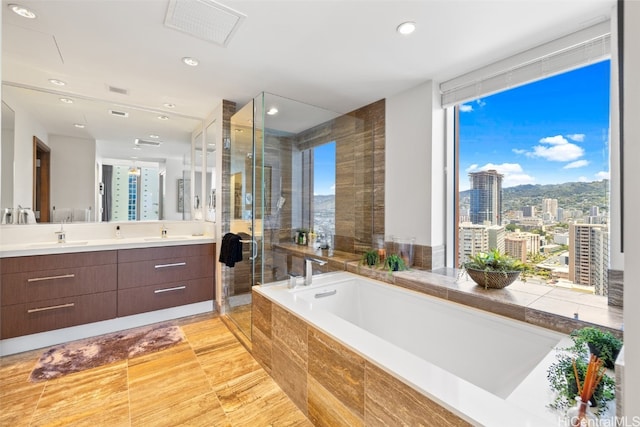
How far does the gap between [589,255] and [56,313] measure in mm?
4336

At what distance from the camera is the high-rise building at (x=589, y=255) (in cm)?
190

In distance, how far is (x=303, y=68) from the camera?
2.41 m

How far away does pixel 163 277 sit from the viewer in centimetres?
312

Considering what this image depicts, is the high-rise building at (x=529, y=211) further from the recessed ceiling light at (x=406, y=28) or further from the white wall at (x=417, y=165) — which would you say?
the recessed ceiling light at (x=406, y=28)

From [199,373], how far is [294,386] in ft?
2.83

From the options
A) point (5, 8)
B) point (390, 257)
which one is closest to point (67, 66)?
point (5, 8)

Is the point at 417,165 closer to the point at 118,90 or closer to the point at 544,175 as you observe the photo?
the point at 544,175

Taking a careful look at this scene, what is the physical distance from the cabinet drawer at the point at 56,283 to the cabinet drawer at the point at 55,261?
35mm

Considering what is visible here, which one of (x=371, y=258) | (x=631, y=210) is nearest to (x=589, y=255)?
(x=371, y=258)

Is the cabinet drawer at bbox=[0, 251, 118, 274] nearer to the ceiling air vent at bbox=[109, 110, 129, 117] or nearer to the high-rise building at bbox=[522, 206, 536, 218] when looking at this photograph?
the ceiling air vent at bbox=[109, 110, 129, 117]

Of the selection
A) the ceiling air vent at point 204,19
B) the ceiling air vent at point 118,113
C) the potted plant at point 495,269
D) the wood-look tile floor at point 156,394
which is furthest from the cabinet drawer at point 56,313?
the potted plant at point 495,269

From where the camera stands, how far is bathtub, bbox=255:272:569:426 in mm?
1046

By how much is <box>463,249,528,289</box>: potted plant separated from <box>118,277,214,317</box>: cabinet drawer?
9.30ft

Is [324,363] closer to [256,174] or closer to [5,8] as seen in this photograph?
[256,174]
